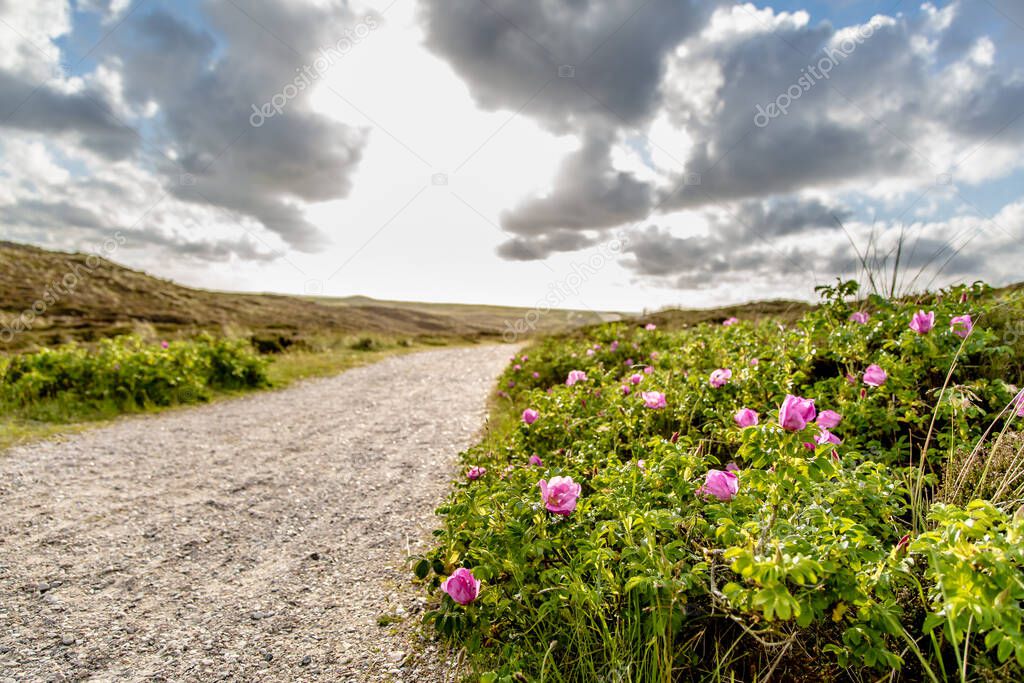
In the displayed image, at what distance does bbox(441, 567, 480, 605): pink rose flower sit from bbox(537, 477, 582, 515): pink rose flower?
460 millimetres

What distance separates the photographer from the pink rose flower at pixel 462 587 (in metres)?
2.32

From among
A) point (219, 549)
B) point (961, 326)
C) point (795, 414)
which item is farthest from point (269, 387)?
point (961, 326)

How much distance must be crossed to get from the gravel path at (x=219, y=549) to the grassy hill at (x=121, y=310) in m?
9.70

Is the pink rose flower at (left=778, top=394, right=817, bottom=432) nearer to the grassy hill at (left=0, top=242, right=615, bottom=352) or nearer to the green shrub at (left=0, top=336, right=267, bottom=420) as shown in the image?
the green shrub at (left=0, top=336, right=267, bottom=420)

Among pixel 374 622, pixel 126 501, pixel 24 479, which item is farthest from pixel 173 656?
pixel 24 479

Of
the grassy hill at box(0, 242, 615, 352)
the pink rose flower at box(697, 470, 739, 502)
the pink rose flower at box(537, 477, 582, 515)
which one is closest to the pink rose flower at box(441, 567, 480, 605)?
the pink rose flower at box(537, 477, 582, 515)

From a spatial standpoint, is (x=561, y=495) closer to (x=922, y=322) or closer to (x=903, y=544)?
(x=903, y=544)

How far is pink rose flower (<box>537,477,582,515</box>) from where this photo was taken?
242cm

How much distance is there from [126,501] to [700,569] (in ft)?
16.3

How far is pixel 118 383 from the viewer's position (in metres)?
8.28

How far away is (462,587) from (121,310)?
26326 millimetres

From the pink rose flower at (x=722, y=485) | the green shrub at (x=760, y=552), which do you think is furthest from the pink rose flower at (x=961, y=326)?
the pink rose flower at (x=722, y=485)

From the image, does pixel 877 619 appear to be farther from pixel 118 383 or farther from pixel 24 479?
pixel 118 383

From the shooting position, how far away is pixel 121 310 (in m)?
22.9
